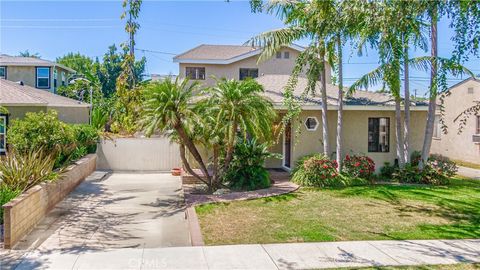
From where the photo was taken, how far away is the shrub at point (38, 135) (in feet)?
40.4

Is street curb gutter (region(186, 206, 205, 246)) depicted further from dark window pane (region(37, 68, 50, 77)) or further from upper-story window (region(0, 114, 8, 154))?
dark window pane (region(37, 68, 50, 77))

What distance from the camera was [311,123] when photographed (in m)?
16.0

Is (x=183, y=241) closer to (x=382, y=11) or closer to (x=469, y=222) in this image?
(x=382, y=11)

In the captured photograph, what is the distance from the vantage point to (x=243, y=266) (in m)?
6.58

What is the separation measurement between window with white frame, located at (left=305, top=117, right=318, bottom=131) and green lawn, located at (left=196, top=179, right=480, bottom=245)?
3469 mm

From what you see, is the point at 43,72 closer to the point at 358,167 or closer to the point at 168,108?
the point at 168,108

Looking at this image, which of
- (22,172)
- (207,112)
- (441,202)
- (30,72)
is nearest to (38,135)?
(22,172)

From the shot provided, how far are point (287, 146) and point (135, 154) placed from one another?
717cm

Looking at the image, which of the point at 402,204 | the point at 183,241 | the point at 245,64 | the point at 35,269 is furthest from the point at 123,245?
the point at 245,64

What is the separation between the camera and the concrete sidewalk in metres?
6.58

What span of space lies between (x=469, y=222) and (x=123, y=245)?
816cm

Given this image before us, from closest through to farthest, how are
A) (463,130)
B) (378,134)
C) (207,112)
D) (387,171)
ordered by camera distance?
(207,112)
(387,171)
(378,134)
(463,130)

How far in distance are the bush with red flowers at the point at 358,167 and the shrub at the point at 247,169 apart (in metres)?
3.44

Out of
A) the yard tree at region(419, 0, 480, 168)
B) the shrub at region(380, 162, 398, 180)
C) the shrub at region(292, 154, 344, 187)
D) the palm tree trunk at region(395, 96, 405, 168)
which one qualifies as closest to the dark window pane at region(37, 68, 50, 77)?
the shrub at region(292, 154, 344, 187)
